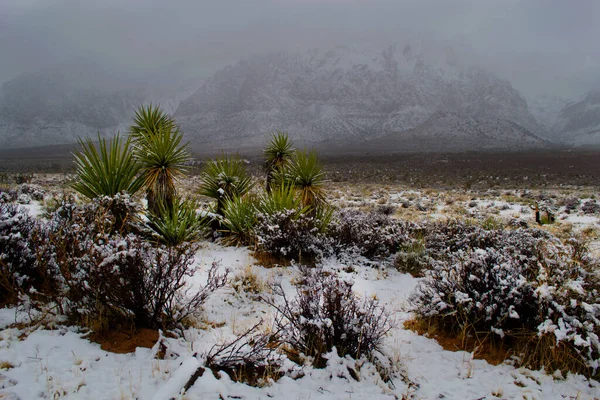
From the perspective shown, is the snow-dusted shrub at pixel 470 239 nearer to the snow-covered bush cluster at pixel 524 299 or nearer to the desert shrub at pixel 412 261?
the desert shrub at pixel 412 261

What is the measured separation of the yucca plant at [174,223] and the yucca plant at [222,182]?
1.04m

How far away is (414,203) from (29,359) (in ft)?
54.5

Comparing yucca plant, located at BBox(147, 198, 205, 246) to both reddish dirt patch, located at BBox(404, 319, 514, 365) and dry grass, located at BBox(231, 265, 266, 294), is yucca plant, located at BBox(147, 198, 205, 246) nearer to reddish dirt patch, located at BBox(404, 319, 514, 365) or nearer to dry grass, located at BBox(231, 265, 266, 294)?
dry grass, located at BBox(231, 265, 266, 294)

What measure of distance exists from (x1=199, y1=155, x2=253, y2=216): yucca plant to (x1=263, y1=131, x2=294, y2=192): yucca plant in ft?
4.00

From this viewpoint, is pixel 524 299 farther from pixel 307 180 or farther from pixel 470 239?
pixel 307 180

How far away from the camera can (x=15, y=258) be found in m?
3.88

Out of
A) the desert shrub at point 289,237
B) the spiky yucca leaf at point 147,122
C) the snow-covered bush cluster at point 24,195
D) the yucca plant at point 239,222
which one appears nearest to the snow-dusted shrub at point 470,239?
the desert shrub at point 289,237

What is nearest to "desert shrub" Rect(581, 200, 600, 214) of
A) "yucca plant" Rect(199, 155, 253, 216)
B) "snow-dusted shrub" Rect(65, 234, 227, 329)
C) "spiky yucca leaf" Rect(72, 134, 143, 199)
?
"yucca plant" Rect(199, 155, 253, 216)

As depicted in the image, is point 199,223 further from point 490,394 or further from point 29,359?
point 490,394

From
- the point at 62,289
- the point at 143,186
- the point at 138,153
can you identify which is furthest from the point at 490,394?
the point at 138,153

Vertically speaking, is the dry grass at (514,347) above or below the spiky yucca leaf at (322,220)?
below

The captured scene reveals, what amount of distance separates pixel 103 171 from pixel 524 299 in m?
7.19

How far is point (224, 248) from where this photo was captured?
23.6 ft

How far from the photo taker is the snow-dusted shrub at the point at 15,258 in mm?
3652
